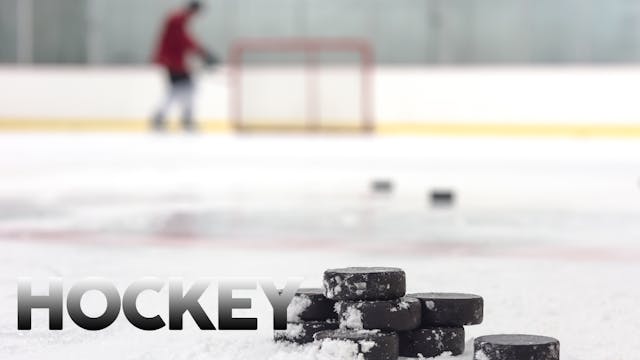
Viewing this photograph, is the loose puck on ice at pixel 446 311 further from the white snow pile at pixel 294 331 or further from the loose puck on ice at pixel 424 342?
the white snow pile at pixel 294 331

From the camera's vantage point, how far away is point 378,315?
5.98 ft

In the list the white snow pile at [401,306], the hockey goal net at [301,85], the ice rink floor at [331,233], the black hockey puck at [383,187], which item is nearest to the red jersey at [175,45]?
the hockey goal net at [301,85]

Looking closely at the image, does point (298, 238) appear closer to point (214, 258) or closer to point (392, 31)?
point (214, 258)

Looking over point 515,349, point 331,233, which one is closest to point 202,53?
point 331,233

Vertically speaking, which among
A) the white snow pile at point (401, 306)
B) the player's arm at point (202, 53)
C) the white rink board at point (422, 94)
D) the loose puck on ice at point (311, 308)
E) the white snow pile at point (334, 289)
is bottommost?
the loose puck on ice at point (311, 308)

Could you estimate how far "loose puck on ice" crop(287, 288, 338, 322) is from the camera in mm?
1925

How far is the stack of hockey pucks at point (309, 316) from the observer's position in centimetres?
192

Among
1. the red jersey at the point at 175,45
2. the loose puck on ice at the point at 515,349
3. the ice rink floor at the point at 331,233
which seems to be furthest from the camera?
the red jersey at the point at 175,45

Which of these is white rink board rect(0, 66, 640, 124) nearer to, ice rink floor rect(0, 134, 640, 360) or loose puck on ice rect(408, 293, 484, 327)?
ice rink floor rect(0, 134, 640, 360)

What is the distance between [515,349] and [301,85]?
1244 cm

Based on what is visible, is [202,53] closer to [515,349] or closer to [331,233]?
[331,233]

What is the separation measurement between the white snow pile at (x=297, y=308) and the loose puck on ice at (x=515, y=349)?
29 centimetres

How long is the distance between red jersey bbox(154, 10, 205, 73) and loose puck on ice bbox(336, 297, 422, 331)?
11.4 metres

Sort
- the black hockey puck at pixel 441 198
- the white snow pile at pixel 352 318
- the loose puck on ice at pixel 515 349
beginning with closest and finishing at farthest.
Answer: the loose puck on ice at pixel 515 349, the white snow pile at pixel 352 318, the black hockey puck at pixel 441 198
